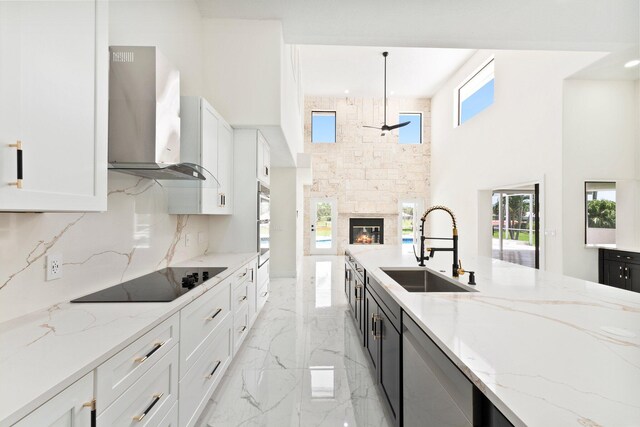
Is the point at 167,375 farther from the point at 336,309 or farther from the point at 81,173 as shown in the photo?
the point at 336,309

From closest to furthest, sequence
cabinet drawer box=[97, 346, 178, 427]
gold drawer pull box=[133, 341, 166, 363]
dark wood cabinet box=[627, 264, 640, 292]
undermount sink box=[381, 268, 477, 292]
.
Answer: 1. cabinet drawer box=[97, 346, 178, 427]
2. gold drawer pull box=[133, 341, 166, 363]
3. undermount sink box=[381, 268, 477, 292]
4. dark wood cabinet box=[627, 264, 640, 292]

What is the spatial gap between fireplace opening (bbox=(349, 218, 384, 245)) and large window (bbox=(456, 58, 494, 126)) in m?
3.72

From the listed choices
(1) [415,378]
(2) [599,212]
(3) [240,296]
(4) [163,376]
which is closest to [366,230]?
(2) [599,212]

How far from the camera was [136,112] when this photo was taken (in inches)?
70.8

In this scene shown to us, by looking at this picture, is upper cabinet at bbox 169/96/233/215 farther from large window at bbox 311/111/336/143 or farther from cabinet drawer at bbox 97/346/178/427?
large window at bbox 311/111/336/143

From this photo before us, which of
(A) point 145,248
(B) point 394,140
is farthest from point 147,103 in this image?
(B) point 394,140

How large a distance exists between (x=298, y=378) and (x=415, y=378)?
1364 millimetres

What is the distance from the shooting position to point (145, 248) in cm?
219

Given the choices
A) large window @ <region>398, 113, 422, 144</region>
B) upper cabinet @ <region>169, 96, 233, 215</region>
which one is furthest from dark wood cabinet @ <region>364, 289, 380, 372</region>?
large window @ <region>398, 113, 422, 144</region>

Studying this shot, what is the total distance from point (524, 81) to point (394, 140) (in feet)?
14.7

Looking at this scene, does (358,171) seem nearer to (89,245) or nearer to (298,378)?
(298,378)

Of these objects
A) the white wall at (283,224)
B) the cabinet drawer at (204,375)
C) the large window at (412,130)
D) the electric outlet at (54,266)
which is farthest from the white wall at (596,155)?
the electric outlet at (54,266)

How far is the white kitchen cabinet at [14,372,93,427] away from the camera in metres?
0.72

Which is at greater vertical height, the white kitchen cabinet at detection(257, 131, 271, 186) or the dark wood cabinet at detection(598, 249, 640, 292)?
the white kitchen cabinet at detection(257, 131, 271, 186)
